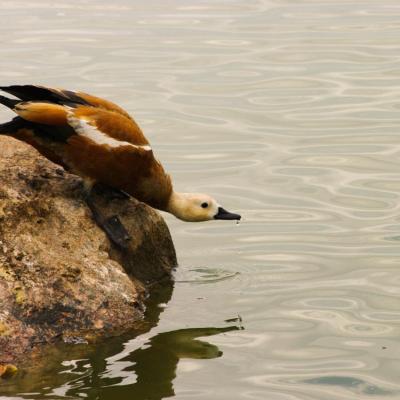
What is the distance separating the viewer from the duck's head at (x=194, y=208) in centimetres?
1045

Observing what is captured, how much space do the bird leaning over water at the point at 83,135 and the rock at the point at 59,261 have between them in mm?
139

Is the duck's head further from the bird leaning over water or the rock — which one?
the bird leaning over water

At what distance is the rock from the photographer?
8.28m

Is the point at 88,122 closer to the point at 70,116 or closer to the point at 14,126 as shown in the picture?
the point at 70,116

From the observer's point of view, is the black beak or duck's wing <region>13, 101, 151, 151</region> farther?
the black beak

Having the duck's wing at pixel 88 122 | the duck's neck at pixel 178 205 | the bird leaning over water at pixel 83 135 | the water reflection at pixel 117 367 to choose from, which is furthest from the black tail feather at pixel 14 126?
the water reflection at pixel 117 367

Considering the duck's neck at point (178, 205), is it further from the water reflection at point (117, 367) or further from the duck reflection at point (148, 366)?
the water reflection at point (117, 367)

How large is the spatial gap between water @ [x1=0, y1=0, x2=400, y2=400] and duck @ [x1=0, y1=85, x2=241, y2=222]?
1.00 m

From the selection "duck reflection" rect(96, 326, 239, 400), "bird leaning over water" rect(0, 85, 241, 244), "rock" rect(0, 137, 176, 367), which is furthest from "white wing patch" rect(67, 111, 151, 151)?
"duck reflection" rect(96, 326, 239, 400)

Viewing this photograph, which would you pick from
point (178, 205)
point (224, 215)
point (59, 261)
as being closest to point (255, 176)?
point (224, 215)

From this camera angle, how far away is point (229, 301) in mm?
9695

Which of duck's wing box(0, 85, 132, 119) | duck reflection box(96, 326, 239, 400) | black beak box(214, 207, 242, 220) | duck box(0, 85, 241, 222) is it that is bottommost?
duck reflection box(96, 326, 239, 400)

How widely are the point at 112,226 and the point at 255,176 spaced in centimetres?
394

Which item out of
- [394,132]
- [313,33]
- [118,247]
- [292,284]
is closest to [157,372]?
[118,247]
